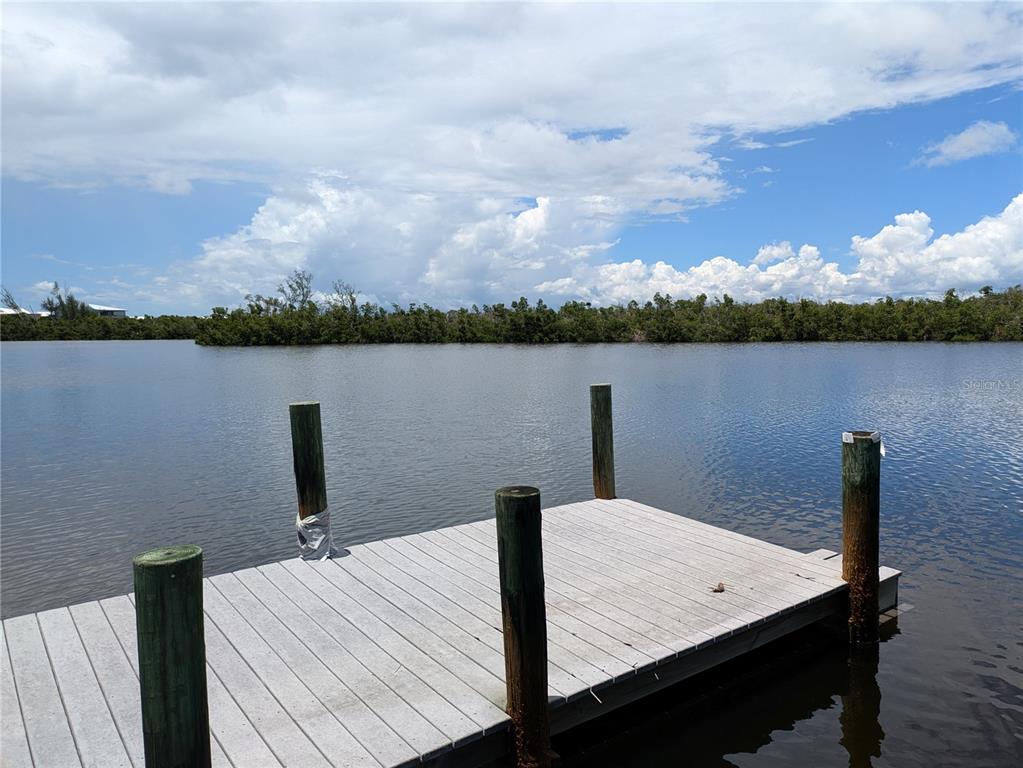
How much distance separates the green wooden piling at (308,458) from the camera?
271 inches

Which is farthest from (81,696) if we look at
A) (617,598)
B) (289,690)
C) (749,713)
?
(749,713)

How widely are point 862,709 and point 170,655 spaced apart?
16.5 feet

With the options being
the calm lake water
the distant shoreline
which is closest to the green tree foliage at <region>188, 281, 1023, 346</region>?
the distant shoreline

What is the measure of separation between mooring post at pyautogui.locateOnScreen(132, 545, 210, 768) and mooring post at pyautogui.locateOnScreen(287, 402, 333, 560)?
357 centimetres

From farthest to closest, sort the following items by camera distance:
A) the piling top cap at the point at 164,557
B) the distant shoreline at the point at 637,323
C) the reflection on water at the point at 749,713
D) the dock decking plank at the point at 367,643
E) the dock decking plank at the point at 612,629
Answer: the distant shoreline at the point at 637,323, the reflection on water at the point at 749,713, the dock decking plank at the point at 612,629, the dock decking plank at the point at 367,643, the piling top cap at the point at 164,557

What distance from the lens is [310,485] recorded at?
6.92 metres

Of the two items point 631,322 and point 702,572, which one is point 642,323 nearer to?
point 631,322

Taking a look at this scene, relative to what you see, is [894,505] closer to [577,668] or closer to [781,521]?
[781,521]

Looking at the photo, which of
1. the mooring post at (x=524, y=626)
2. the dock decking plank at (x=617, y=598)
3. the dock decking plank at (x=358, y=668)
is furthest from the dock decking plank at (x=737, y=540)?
the dock decking plank at (x=358, y=668)

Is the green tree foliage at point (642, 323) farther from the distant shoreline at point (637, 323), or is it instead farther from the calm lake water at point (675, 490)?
the calm lake water at point (675, 490)

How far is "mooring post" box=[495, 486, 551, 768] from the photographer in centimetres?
413

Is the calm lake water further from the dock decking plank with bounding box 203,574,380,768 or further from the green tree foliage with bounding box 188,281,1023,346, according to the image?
the green tree foliage with bounding box 188,281,1023,346

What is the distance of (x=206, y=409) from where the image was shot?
23.5m

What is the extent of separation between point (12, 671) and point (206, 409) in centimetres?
2018
